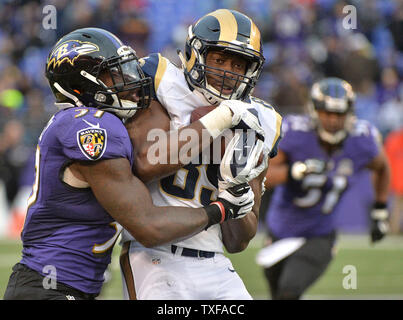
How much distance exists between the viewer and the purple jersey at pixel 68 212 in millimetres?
2883

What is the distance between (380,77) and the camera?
40.0 ft

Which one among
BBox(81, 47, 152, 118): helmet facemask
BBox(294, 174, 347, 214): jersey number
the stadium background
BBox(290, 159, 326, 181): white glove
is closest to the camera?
BBox(81, 47, 152, 118): helmet facemask

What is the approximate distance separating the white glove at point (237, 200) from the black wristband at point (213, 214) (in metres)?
0.04

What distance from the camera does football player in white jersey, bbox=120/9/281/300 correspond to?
3.17 meters

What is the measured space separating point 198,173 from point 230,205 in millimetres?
276

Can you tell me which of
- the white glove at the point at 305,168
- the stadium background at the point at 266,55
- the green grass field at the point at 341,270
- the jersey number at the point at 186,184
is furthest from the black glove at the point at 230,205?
the stadium background at the point at 266,55

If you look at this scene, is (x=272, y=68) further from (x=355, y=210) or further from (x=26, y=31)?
(x=26, y=31)

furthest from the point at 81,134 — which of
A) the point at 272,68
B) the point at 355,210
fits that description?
the point at 272,68

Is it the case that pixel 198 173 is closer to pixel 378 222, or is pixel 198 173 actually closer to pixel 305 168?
pixel 305 168

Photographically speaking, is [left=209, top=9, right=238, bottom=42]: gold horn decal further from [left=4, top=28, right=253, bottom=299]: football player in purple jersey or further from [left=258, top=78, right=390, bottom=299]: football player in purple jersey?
[left=258, top=78, right=390, bottom=299]: football player in purple jersey

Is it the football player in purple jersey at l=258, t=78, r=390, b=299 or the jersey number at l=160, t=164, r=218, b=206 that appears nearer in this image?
the jersey number at l=160, t=164, r=218, b=206

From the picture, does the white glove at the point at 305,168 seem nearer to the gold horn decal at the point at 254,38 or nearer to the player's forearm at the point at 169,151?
the gold horn decal at the point at 254,38

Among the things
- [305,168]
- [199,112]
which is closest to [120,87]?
[199,112]

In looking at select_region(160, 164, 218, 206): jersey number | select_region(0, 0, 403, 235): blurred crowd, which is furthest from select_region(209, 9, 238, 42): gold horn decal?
select_region(0, 0, 403, 235): blurred crowd
